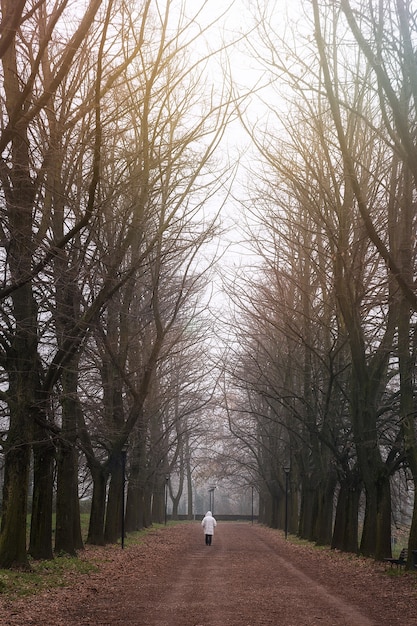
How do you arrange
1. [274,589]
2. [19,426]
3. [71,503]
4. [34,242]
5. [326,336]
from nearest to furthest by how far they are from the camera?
[34,242], [274,589], [19,426], [71,503], [326,336]

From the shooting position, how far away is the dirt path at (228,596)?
12617 mm

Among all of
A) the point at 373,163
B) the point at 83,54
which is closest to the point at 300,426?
the point at 373,163

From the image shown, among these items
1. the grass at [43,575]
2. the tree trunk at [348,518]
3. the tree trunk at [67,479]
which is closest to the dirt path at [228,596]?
the grass at [43,575]

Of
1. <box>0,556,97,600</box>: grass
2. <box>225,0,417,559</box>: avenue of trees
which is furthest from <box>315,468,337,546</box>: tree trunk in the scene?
<box>0,556,97,600</box>: grass

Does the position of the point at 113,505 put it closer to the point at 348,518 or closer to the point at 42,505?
the point at 348,518

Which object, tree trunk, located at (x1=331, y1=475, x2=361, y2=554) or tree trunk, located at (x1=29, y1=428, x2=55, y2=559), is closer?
tree trunk, located at (x1=29, y1=428, x2=55, y2=559)

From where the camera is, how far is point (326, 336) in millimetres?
29906

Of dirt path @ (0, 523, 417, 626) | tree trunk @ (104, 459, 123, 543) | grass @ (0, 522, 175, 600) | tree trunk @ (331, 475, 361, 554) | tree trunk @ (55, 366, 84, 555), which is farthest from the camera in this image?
tree trunk @ (104, 459, 123, 543)

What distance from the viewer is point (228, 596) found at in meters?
16.0

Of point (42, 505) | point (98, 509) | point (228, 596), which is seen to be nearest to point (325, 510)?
point (98, 509)

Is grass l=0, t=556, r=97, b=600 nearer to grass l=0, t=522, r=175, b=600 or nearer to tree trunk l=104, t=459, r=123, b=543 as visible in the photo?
grass l=0, t=522, r=175, b=600

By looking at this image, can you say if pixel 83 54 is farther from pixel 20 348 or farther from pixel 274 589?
pixel 274 589

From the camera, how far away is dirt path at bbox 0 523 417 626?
1262 cm

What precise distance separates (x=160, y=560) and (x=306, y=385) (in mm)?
9679
